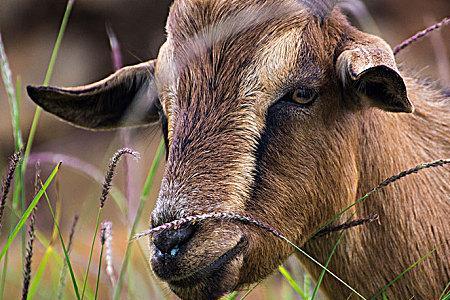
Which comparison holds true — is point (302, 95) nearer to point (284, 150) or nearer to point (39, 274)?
point (284, 150)

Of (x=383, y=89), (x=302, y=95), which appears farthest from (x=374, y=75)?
(x=302, y=95)

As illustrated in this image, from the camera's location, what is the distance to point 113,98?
4387mm

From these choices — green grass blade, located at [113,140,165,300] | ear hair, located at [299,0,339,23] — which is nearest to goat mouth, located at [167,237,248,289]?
green grass blade, located at [113,140,165,300]

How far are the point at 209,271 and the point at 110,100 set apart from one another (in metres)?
1.32

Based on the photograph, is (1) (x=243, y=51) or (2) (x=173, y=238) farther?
(1) (x=243, y=51)

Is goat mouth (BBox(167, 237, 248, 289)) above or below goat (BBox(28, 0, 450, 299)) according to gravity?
below

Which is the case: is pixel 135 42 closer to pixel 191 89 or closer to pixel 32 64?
pixel 32 64

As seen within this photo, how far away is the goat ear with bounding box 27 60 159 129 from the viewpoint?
13.8 feet

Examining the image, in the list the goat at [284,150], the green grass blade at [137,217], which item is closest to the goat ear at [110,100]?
the goat at [284,150]

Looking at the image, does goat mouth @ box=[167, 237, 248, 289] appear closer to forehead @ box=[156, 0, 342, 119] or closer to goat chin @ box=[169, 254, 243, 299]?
goat chin @ box=[169, 254, 243, 299]

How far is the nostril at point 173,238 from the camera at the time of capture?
3225 millimetres

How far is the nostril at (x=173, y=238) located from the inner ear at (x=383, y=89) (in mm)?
817

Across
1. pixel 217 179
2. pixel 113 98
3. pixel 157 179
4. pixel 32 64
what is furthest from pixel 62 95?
pixel 32 64

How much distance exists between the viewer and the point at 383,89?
11.5 ft
